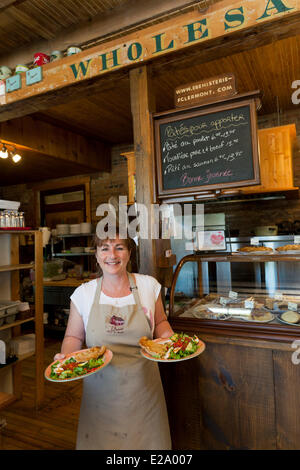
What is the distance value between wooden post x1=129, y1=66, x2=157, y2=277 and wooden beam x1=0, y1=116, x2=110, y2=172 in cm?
284

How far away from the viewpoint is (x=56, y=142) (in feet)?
16.6

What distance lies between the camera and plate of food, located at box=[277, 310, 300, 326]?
1.82 metres

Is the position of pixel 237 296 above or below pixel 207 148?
below

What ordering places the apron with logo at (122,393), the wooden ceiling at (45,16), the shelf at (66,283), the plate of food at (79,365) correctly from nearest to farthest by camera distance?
the plate of food at (79,365), the apron with logo at (122,393), the wooden ceiling at (45,16), the shelf at (66,283)

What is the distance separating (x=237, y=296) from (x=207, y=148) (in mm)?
1117

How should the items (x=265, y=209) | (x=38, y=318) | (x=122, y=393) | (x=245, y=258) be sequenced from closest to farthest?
(x=122, y=393)
(x=245, y=258)
(x=38, y=318)
(x=265, y=209)

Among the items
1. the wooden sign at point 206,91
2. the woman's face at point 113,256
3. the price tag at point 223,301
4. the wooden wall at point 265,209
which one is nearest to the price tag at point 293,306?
the price tag at point 223,301

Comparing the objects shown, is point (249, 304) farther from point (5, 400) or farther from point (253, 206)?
point (253, 206)

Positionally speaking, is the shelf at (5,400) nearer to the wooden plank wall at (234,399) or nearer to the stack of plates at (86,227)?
the wooden plank wall at (234,399)

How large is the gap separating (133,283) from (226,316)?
27.4 inches

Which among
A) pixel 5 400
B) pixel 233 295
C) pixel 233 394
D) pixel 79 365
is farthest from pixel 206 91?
pixel 5 400

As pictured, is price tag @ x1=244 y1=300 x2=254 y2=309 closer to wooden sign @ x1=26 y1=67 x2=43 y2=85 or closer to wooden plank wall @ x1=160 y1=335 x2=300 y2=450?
wooden plank wall @ x1=160 y1=335 x2=300 y2=450

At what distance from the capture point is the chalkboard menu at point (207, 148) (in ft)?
6.27

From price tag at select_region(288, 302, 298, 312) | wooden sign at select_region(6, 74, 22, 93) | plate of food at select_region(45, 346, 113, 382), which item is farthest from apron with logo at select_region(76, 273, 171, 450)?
wooden sign at select_region(6, 74, 22, 93)
